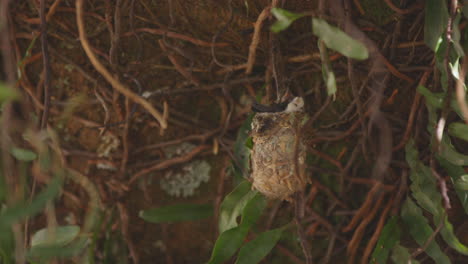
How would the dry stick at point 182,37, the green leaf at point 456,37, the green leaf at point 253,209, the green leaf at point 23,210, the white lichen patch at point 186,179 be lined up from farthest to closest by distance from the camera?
1. the white lichen patch at point 186,179
2. the dry stick at point 182,37
3. the green leaf at point 253,209
4. the green leaf at point 456,37
5. the green leaf at point 23,210

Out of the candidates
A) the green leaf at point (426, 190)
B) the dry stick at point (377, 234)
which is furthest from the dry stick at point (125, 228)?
the green leaf at point (426, 190)

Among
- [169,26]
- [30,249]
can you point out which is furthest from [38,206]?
[169,26]

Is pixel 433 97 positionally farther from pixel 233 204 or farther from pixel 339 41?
pixel 233 204

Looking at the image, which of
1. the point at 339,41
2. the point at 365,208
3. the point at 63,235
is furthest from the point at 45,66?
the point at 365,208

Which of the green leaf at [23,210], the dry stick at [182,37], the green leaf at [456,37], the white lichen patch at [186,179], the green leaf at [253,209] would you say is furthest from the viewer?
the white lichen patch at [186,179]

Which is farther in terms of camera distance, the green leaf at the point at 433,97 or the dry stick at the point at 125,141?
the dry stick at the point at 125,141

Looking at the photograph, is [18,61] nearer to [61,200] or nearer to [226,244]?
[61,200]

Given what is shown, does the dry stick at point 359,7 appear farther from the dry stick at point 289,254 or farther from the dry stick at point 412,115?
the dry stick at point 289,254
